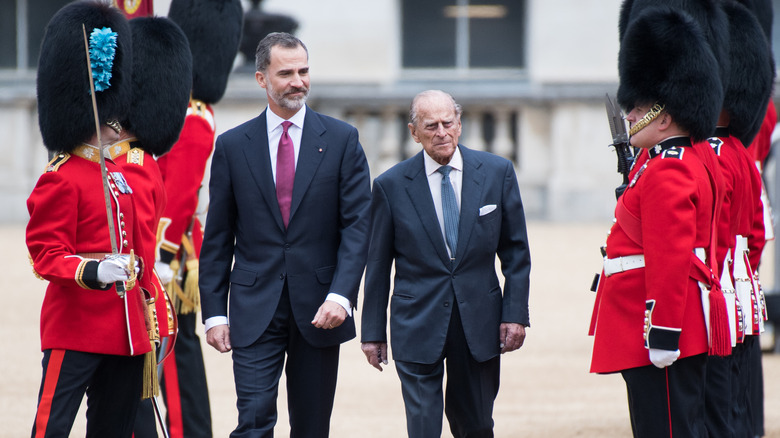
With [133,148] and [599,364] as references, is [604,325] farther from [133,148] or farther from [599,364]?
[133,148]

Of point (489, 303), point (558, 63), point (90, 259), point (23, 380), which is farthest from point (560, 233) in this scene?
point (90, 259)

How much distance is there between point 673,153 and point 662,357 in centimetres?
67

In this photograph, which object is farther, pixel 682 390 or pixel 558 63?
pixel 558 63

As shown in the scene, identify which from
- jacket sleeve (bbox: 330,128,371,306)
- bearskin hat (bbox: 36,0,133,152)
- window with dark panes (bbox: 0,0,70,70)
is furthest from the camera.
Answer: window with dark panes (bbox: 0,0,70,70)

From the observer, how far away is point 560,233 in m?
13.2

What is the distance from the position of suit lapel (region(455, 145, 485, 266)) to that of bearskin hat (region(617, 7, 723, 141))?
1.99ft

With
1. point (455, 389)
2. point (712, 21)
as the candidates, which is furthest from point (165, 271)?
point (712, 21)

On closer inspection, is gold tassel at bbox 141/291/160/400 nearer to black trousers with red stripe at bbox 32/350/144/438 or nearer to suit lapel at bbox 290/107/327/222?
black trousers with red stripe at bbox 32/350/144/438

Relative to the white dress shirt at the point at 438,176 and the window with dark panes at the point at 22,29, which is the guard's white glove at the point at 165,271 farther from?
the window with dark panes at the point at 22,29

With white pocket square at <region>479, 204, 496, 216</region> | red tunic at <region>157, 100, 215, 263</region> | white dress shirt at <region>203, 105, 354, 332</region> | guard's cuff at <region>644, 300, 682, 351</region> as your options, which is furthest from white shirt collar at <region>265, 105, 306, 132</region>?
guard's cuff at <region>644, 300, 682, 351</region>

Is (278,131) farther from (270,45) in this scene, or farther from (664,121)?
(664,121)

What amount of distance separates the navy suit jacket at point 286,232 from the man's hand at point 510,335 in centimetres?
56

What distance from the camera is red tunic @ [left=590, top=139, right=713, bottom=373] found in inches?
161

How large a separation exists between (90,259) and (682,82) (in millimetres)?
2056
